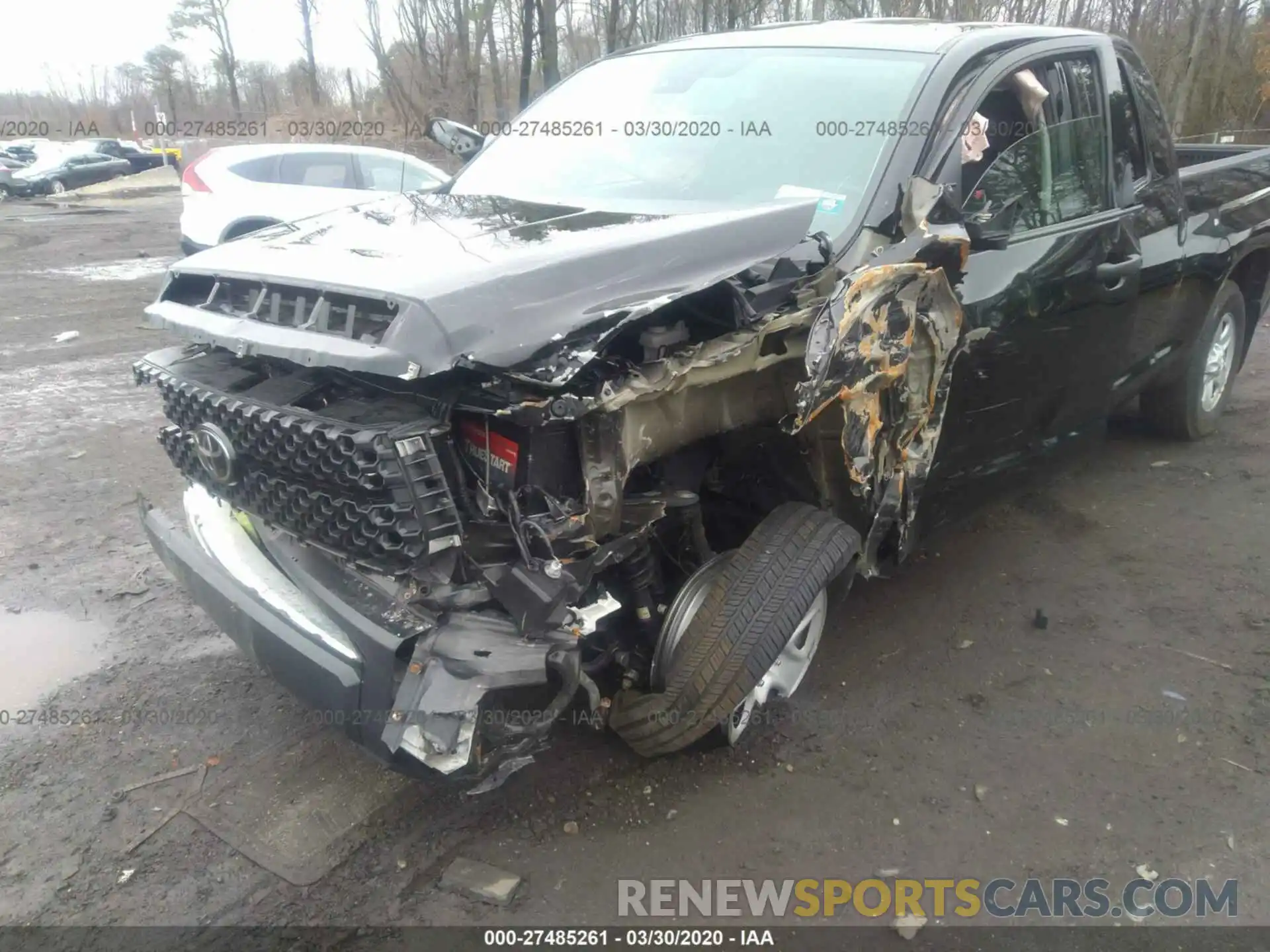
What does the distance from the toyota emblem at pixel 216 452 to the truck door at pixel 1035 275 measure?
2082 millimetres

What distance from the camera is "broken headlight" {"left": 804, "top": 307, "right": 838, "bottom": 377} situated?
232cm

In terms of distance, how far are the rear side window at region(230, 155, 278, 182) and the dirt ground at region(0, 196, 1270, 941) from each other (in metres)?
5.79

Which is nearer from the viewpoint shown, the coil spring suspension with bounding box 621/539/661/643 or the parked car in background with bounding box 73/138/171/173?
the coil spring suspension with bounding box 621/539/661/643

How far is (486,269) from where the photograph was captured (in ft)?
7.00

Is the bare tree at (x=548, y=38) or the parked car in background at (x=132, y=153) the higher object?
the bare tree at (x=548, y=38)

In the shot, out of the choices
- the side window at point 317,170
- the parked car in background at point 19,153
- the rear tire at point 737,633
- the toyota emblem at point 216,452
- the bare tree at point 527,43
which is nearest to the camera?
the toyota emblem at point 216,452

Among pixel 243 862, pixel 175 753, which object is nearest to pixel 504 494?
pixel 243 862

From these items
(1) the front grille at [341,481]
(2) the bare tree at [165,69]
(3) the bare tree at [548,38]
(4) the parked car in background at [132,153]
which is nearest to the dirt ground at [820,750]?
(1) the front grille at [341,481]

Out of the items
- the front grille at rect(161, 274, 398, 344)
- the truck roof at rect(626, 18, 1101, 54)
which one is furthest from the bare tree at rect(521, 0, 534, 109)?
the front grille at rect(161, 274, 398, 344)

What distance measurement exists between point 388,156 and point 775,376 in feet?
28.4

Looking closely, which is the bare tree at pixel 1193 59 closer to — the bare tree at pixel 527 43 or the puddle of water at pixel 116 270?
the bare tree at pixel 527 43

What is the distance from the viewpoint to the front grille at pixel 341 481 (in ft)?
6.58

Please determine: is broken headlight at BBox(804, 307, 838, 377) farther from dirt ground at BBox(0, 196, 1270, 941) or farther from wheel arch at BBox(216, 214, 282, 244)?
wheel arch at BBox(216, 214, 282, 244)

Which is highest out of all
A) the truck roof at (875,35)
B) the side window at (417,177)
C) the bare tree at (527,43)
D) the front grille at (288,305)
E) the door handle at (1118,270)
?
the bare tree at (527,43)
